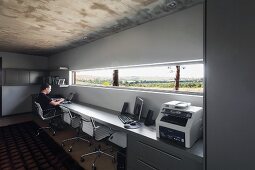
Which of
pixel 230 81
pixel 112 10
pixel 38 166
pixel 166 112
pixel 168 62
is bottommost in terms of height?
pixel 38 166

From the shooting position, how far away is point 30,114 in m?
6.50

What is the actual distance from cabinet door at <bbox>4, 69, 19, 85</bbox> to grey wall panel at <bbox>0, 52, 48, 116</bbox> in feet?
0.69

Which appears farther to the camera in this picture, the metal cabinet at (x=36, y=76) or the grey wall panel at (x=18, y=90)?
the metal cabinet at (x=36, y=76)

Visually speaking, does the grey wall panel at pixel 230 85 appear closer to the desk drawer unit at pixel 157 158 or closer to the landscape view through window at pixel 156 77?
the desk drawer unit at pixel 157 158

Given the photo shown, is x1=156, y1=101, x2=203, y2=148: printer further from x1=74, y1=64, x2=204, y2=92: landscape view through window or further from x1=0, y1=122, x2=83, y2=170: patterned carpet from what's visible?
x1=0, y1=122, x2=83, y2=170: patterned carpet

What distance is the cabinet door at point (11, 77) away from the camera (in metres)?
6.05

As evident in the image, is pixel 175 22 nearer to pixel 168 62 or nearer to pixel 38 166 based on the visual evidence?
pixel 168 62

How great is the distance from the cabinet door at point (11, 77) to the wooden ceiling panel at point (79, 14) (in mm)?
3361

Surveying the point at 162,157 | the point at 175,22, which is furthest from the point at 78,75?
the point at 162,157

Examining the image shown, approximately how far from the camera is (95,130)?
2.73 metres

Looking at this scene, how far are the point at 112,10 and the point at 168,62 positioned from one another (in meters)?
1.18

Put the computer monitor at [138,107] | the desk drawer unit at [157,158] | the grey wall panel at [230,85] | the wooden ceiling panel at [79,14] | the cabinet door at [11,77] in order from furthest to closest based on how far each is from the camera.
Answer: the cabinet door at [11,77], the computer monitor at [138,107], the wooden ceiling panel at [79,14], the desk drawer unit at [157,158], the grey wall panel at [230,85]

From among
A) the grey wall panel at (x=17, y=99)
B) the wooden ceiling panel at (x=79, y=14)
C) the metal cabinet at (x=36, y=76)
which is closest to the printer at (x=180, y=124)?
the wooden ceiling panel at (x=79, y=14)

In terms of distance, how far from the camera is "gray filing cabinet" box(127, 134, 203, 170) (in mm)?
1496
